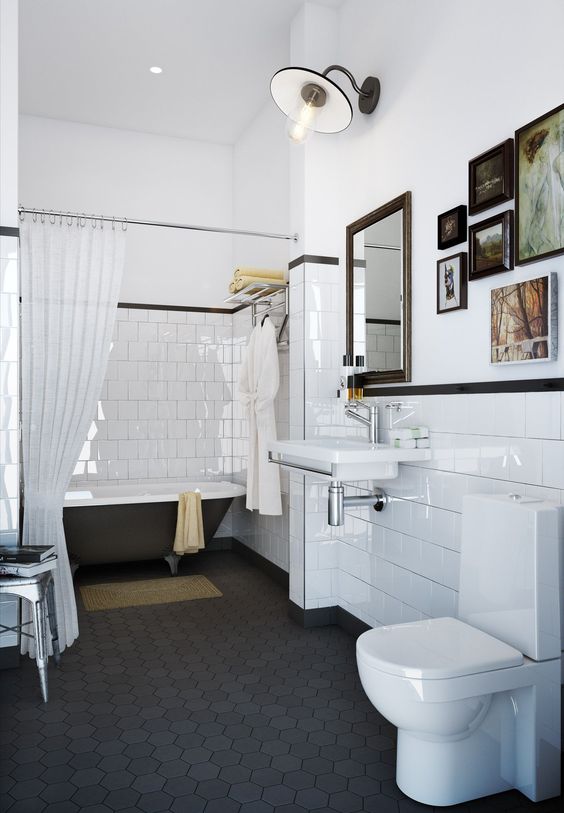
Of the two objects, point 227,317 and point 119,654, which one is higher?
point 227,317

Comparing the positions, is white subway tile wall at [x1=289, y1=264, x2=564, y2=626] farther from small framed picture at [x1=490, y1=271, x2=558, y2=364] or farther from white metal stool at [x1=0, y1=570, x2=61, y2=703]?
white metal stool at [x1=0, y1=570, x2=61, y2=703]

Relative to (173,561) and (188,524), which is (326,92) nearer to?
(188,524)

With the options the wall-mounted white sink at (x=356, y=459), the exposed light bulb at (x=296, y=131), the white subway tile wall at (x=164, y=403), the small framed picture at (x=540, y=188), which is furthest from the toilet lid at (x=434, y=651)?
the white subway tile wall at (x=164, y=403)

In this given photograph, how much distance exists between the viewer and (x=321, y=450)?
113 inches

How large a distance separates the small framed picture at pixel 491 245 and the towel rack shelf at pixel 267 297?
6.28 feet

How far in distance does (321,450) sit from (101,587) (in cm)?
250

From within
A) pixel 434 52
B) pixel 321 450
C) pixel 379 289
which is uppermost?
pixel 434 52

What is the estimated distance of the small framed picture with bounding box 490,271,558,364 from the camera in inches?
87.0

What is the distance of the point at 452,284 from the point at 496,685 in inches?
62.0

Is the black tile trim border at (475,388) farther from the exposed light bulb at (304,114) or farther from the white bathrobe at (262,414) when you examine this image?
the exposed light bulb at (304,114)

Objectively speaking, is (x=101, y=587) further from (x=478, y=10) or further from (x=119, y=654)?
(x=478, y=10)

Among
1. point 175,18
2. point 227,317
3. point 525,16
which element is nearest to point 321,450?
point 525,16

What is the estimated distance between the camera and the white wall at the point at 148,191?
5242mm

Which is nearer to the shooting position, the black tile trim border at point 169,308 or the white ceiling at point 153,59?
the white ceiling at point 153,59
